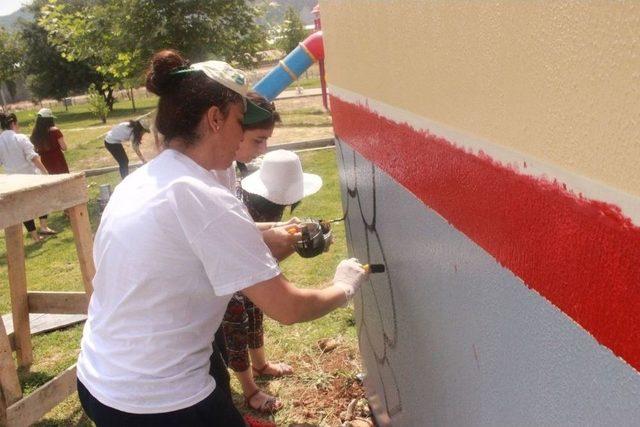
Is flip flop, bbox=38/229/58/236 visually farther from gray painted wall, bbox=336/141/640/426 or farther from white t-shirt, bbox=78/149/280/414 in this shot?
white t-shirt, bbox=78/149/280/414

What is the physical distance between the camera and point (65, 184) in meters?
3.14

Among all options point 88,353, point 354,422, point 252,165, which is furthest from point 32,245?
point 88,353

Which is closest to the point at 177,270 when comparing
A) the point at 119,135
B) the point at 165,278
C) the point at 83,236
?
the point at 165,278

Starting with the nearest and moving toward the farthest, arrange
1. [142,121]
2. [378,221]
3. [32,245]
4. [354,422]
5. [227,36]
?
[378,221] < [354,422] < [142,121] < [32,245] < [227,36]

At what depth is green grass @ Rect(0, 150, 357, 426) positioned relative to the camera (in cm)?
359

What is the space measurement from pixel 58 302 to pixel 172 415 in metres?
2.61

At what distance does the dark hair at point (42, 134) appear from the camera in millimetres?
8008

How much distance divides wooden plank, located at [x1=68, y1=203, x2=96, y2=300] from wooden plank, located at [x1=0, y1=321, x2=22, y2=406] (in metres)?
0.60

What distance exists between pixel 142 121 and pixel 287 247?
1.47 metres

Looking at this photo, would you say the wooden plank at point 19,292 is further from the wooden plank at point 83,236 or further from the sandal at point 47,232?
the sandal at point 47,232

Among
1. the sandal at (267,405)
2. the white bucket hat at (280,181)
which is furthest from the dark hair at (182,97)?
the sandal at (267,405)

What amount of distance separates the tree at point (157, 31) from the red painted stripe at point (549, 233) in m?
9.99

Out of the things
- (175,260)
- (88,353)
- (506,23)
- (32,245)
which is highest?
(506,23)

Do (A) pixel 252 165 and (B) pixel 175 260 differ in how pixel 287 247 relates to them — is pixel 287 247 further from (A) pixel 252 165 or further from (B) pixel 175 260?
(A) pixel 252 165
